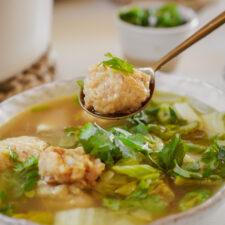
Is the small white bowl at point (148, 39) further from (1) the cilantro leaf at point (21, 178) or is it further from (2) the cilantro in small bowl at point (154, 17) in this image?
(1) the cilantro leaf at point (21, 178)

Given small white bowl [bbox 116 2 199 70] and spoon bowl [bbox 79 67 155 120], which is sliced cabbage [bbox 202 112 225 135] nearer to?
spoon bowl [bbox 79 67 155 120]

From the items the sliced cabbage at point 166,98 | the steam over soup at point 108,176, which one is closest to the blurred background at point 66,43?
the sliced cabbage at point 166,98

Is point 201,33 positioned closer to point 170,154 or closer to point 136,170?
point 170,154

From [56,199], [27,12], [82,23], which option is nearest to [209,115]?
[56,199]

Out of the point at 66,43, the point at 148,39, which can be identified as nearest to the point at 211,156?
the point at 148,39

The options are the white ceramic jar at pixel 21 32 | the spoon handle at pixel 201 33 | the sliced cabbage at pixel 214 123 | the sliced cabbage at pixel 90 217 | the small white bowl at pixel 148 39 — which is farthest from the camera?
the small white bowl at pixel 148 39

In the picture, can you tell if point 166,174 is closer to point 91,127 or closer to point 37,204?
point 91,127

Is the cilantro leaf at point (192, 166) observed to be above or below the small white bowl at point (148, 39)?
above
